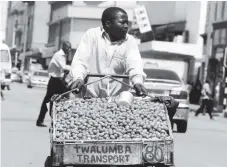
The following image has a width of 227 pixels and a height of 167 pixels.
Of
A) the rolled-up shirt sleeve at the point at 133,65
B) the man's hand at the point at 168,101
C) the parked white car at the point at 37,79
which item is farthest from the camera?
the parked white car at the point at 37,79

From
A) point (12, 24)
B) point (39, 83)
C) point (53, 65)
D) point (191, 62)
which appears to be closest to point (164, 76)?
point (53, 65)

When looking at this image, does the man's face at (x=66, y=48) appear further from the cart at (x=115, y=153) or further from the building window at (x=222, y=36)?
the building window at (x=222, y=36)

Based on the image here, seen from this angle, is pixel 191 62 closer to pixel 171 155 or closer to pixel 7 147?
pixel 7 147

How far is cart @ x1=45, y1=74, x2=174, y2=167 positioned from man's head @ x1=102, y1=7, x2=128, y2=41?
44.9 inches

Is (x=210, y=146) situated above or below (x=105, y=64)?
below

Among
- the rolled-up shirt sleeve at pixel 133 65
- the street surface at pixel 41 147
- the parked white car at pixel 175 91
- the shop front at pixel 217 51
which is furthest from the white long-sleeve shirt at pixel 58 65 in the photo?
the shop front at pixel 217 51

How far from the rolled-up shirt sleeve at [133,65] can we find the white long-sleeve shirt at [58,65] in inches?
255

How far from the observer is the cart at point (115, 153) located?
245 inches

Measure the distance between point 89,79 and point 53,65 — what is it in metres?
6.65

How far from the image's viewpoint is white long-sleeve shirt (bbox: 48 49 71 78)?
44.3ft

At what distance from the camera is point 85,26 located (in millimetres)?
86875

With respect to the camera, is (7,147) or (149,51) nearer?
(7,147)

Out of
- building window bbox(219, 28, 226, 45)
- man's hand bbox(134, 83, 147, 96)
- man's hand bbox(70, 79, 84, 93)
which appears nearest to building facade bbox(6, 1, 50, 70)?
building window bbox(219, 28, 226, 45)

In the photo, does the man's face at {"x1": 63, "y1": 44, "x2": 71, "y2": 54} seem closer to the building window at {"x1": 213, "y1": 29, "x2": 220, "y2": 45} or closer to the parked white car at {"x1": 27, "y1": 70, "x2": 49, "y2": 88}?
the building window at {"x1": 213, "y1": 29, "x2": 220, "y2": 45}
